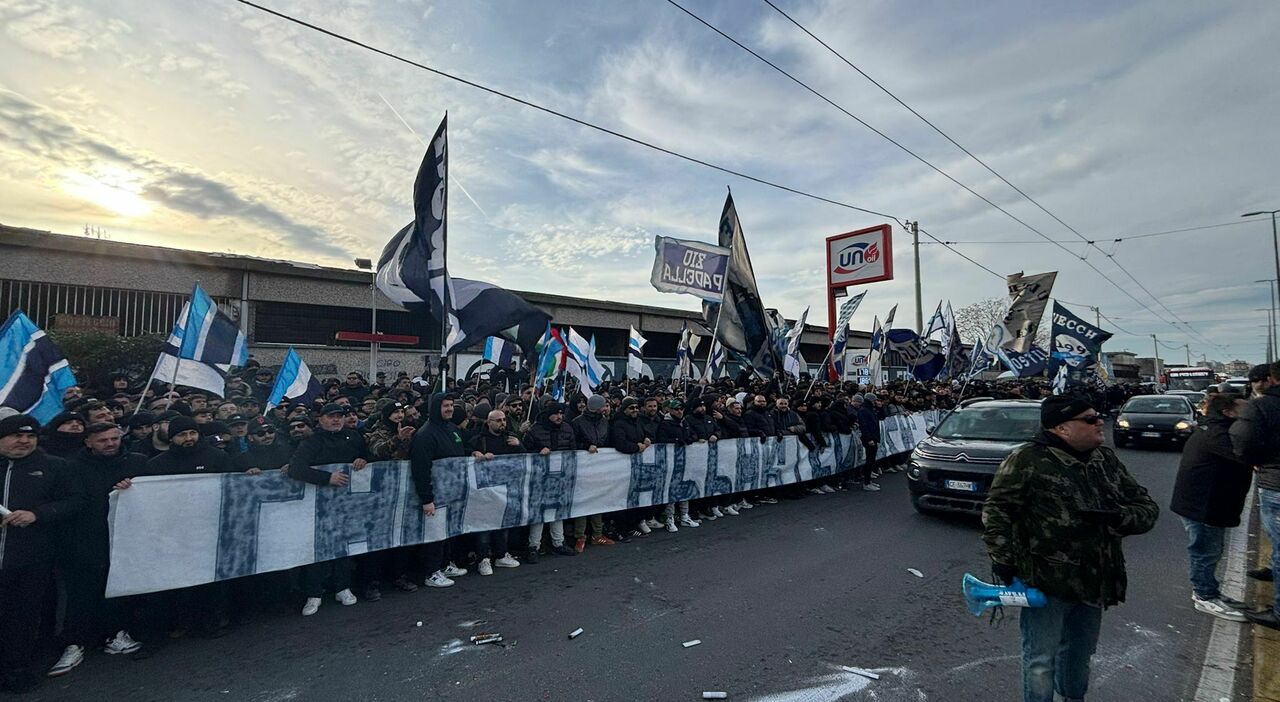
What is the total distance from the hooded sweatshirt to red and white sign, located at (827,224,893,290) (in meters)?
16.8

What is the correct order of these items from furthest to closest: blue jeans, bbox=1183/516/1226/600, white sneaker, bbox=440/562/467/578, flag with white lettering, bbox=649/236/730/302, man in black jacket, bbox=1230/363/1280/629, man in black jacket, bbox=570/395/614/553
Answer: flag with white lettering, bbox=649/236/730/302 < man in black jacket, bbox=570/395/614/553 < white sneaker, bbox=440/562/467/578 < blue jeans, bbox=1183/516/1226/600 < man in black jacket, bbox=1230/363/1280/629

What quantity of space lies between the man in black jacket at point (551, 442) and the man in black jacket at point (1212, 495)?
5.64 metres

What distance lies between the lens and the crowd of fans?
13.0ft

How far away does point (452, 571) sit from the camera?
20.1 ft

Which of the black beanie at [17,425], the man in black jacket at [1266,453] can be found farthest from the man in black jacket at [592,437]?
the man in black jacket at [1266,453]

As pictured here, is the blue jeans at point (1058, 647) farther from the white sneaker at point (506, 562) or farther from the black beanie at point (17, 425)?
the black beanie at point (17, 425)

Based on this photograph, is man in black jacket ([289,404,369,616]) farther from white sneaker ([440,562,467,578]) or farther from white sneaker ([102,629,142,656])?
white sneaker ([102,629,142,656])

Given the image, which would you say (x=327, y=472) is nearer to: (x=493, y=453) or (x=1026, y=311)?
(x=493, y=453)

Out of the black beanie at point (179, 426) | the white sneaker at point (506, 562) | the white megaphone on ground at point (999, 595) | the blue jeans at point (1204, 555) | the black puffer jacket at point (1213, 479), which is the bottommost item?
the white sneaker at point (506, 562)

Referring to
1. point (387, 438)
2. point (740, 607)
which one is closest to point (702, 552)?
point (740, 607)

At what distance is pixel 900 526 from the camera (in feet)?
25.8

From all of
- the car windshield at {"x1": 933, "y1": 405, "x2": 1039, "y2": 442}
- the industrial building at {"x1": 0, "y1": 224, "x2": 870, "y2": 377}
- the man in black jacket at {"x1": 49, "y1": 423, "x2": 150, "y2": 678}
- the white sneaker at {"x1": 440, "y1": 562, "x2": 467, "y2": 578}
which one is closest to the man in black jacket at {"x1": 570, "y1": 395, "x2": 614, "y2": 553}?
the white sneaker at {"x1": 440, "y1": 562, "x2": 467, "y2": 578}

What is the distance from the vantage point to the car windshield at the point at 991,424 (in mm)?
8242

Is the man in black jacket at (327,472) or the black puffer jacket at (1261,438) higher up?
the black puffer jacket at (1261,438)
